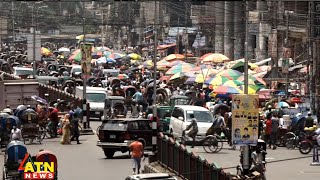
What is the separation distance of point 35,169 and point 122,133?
11538mm

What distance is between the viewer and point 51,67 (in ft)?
317

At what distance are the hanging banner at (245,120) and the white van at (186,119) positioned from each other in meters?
13.1

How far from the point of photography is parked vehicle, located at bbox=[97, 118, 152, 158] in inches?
1549

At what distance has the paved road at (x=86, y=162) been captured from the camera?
35.0m

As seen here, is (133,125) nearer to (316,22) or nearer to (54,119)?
(54,119)

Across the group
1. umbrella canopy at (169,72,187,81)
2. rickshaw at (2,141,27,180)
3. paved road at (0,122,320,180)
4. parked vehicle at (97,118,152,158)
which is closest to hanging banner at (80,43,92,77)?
paved road at (0,122,320,180)

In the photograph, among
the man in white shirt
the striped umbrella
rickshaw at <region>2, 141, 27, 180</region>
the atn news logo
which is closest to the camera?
the atn news logo

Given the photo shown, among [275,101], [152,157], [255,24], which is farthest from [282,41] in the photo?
[152,157]

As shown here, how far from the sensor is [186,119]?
4456 cm

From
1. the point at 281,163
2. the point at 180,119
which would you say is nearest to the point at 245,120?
the point at 281,163

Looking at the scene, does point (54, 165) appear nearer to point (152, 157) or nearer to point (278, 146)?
point (152, 157)

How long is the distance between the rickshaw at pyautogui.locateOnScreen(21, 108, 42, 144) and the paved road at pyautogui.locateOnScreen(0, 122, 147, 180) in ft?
1.70

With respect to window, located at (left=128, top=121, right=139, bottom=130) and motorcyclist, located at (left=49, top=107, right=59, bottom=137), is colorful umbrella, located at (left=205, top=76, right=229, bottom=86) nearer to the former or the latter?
Result: motorcyclist, located at (left=49, top=107, right=59, bottom=137)

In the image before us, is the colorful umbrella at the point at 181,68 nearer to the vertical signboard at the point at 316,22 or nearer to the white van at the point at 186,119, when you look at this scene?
the vertical signboard at the point at 316,22
